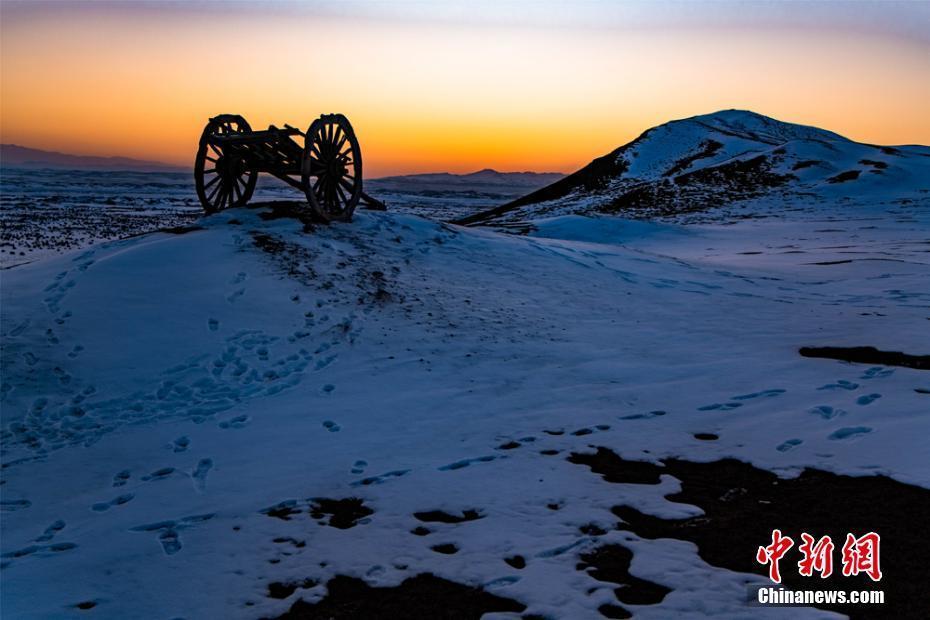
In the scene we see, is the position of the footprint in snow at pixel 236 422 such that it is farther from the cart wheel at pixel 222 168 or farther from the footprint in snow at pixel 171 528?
the cart wheel at pixel 222 168

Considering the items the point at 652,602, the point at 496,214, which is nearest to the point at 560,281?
the point at 652,602

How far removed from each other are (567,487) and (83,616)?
389cm

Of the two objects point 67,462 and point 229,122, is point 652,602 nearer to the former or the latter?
point 67,462

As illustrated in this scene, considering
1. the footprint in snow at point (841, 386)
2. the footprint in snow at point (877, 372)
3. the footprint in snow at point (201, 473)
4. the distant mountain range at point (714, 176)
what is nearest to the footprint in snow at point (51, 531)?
the footprint in snow at point (201, 473)

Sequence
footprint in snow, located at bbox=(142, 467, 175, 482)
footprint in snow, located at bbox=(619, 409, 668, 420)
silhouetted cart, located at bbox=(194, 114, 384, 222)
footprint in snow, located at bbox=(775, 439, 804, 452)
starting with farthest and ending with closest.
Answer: silhouetted cart, located at bbox=(194, 114, 384, 222) → footprint in snow, located at bbox=(619, 409, 668, 420) → footprint in snow, located at bbox=(142, 467, 175, 482) → footprint in snow, located at bbox=(775, 439, 804, 452)

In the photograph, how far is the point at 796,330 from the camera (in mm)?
11023

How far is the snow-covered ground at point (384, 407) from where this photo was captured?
16.1 feet

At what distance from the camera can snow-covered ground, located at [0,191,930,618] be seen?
4.89 m

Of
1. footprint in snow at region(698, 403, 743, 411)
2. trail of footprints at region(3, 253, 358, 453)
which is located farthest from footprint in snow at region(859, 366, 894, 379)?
trail of footprints at region(3, 253, 358, 453)

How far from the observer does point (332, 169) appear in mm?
14930

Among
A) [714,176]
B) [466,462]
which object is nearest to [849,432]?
[466,462]

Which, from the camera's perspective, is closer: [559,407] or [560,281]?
[559,407]

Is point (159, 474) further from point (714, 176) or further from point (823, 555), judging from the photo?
point (714, 176)

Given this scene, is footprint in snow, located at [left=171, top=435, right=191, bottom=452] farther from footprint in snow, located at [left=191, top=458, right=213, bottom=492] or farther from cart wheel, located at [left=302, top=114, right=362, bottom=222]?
cart wheel, located at [left=302, top=114, right=362, bottom=222]
